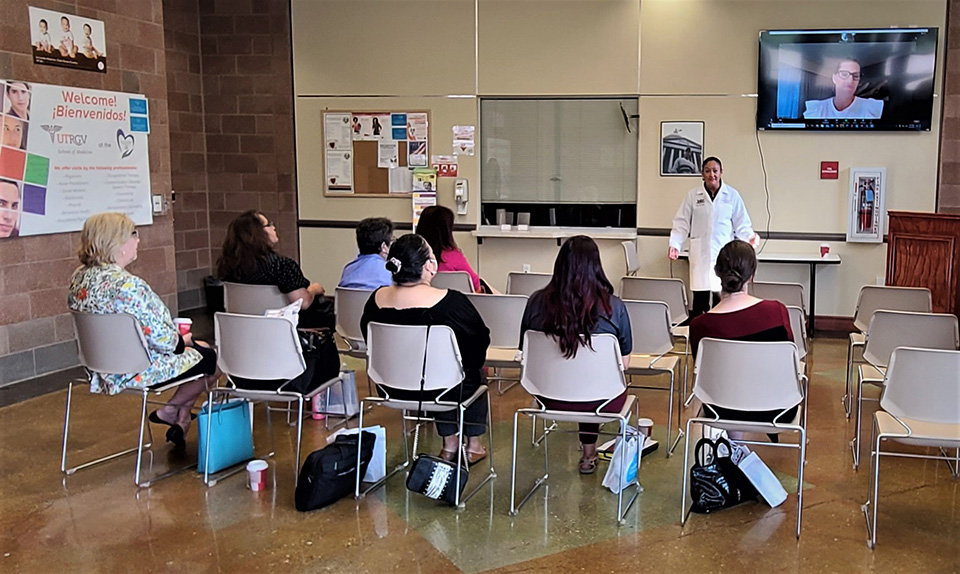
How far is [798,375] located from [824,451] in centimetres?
137

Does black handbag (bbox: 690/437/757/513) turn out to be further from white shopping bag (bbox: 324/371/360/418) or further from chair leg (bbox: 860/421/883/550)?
white shopping bag (bbox: 324/371/360/418)

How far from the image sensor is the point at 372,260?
5211 mm

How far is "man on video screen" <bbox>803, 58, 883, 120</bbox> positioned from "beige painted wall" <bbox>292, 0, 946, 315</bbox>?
0.69 feet

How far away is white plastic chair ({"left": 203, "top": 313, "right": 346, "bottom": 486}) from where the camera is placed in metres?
4.07

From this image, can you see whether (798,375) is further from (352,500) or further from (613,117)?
(613,117)

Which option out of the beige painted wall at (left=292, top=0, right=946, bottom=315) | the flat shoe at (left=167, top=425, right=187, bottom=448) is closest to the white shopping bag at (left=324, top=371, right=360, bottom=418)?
A: the flat shoe at (left=167, top=425, right=187, bottom=448)

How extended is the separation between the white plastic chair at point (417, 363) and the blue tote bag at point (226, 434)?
0.78 meters

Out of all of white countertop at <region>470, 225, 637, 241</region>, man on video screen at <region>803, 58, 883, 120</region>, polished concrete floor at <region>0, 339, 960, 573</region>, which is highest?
man on video screen at <region>803, 58, 883, 120</region>

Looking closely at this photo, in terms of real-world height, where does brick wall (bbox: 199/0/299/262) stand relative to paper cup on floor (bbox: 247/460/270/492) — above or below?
above

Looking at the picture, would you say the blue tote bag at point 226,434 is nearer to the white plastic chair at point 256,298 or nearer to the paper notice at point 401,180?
the white plastic chair at point 256,298

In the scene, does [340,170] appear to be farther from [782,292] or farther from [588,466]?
[588,466]

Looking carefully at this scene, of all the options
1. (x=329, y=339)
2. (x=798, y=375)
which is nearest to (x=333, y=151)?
(x=329, y=339)

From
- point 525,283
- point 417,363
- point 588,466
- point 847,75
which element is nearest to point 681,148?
point 847,75

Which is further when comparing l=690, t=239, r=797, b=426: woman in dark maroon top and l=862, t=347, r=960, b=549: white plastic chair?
l=690, t=239, r=797, b=426: woman in dark maroon top
